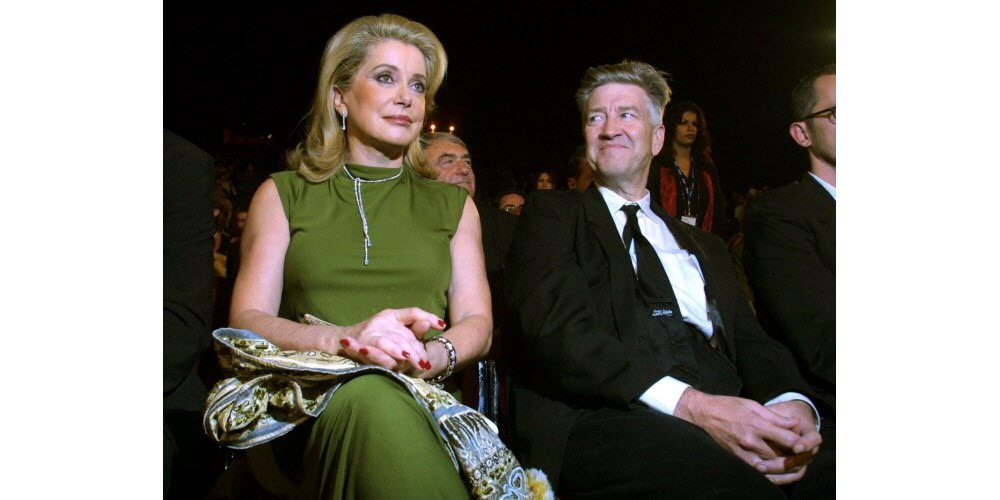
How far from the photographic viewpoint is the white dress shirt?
7.29 feet

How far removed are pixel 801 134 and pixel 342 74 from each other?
138cm

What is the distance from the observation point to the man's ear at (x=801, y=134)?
2.53 metres

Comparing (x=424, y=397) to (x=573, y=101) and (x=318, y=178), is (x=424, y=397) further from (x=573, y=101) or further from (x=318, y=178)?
(x=573, y=101)

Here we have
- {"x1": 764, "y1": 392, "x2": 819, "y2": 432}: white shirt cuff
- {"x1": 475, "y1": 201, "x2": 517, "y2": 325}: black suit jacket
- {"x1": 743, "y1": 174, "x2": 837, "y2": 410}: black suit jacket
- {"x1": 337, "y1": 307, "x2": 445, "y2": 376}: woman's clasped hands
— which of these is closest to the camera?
{"x1": 337, "y1": 307, "x2": 445, "y2": 376}: woman's clasped hands

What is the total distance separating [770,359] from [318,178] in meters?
1.28

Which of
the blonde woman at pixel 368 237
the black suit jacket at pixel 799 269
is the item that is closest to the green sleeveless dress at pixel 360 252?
the blonde woman at pixel 368 237

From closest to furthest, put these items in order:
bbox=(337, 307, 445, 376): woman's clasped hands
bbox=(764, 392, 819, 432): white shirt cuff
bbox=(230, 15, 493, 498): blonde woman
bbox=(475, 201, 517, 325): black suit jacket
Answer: bbox=(337, 307, 445, 376): woman's clasped hands < bbox=(230, 15, 493, 498): blonde woman < bbox=(764, 392, 819, 432): white shirt cuff < bbox=(475, 201, 517, 325): black suit jacket

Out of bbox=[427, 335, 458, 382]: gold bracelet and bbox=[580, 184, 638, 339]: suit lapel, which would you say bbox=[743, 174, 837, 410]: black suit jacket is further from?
bbox=[427, 335, 458, 382]: gold bracelet

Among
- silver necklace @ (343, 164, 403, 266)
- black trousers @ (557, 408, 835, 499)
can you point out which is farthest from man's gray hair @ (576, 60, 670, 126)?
black trousers @ (557, 408, 835, 499)

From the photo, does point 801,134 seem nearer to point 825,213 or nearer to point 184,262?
point 825,213

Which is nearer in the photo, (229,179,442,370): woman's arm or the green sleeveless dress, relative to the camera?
(229,179,442,370): woman's arm

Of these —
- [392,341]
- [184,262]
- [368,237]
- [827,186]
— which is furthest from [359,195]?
[827,186]

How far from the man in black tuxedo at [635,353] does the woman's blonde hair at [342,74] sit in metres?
0.48

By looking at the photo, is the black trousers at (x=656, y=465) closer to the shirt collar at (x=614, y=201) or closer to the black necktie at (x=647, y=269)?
the black necktie at (x=647, y=269)
